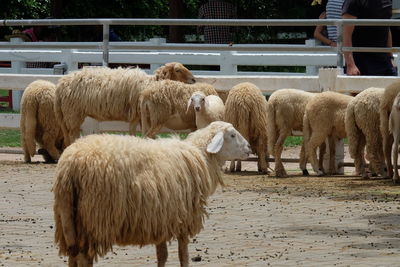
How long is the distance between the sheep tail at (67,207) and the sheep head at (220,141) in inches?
51.0

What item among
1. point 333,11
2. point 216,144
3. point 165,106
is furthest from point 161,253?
point 333,11

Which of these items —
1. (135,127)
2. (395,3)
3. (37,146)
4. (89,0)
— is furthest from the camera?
(89,0)

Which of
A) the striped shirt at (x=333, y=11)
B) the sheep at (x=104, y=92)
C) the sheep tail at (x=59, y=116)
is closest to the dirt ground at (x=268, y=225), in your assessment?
the sheep at (x=104, y=92)

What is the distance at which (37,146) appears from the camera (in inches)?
641

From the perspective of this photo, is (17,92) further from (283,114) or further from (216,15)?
(283,114)

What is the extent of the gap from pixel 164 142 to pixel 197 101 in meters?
4.95

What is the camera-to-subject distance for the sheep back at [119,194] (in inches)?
281

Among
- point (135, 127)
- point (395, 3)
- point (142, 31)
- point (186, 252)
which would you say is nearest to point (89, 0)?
point (142, 31)

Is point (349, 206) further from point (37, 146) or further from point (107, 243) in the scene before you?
point (37, 146)

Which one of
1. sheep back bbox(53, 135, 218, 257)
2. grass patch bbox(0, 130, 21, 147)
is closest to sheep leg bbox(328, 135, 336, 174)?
grass patch bbox(0, 130, 21, 147)

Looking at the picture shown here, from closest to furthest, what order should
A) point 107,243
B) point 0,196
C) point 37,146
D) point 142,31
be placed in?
point 107,243
point 0,196
point 37,146
point 142,31

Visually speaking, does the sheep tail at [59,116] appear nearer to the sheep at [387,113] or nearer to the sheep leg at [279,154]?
the sheep leg at [279,154]

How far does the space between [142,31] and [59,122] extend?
1906cm

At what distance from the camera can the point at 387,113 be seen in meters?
12.3
